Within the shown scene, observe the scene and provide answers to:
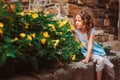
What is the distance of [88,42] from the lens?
3818 millimetres

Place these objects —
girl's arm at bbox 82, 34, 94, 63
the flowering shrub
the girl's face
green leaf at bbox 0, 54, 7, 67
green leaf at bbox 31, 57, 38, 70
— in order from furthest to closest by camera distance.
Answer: the girl's face
girl's arm at bbox 82, 34, 94, 63
green leaf at bbox 31, 57, 38, 70
the flowering shrub
green leaf at bbox 0, 54, 7, 67

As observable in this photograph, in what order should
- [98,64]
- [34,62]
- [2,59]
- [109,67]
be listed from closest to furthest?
[2,59]
[34,62]
[98,64]
[109,67]

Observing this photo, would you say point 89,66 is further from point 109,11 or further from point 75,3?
point 109,11

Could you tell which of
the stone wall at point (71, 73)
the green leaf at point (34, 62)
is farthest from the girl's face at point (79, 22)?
the green leaf at point (34, 62)

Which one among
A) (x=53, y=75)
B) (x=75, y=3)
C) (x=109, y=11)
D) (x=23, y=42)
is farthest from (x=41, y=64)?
(x=109, y=11)

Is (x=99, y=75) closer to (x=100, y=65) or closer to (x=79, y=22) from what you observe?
(x=100, y=65)

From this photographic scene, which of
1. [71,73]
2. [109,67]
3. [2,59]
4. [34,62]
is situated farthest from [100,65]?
[2,59]

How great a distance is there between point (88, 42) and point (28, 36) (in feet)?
4.66

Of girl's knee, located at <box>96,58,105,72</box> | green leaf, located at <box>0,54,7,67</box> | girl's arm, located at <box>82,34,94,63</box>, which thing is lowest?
girl's knee, located at <box>96,58,105,72</box>

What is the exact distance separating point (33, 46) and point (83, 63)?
40.4 inches

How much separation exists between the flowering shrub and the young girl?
672 millimetres

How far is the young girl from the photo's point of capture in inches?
146

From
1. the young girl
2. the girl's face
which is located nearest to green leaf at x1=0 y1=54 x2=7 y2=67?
the young girl

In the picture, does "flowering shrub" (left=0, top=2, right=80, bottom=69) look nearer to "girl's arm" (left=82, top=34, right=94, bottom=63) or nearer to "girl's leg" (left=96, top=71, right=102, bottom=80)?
"girl's arm" (left=82, top=34, right=94, bottom=63)
